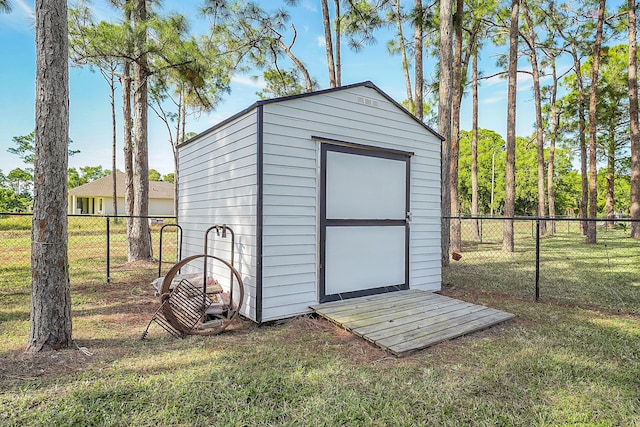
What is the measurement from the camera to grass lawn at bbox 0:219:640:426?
1.87 meters

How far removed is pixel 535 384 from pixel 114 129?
1919 cm

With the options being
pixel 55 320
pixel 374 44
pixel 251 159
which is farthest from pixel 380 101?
pixel 374 44

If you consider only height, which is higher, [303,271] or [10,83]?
[10,83]

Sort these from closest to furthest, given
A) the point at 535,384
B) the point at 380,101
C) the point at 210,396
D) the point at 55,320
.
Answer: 1. the point at 210,396
2. the point at 535,384
3. the point at 55,320
4. the point at 380,101

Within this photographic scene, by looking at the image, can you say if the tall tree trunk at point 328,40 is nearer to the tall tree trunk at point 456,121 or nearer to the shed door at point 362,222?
the tall tree trunk at point 456,121

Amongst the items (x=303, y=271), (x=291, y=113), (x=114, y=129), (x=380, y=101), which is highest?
(x=114, y=129)

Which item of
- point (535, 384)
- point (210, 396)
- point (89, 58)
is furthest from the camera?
point (89, 58)

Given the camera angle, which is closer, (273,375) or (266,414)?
(266,414)

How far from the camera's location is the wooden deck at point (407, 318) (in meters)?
2.88

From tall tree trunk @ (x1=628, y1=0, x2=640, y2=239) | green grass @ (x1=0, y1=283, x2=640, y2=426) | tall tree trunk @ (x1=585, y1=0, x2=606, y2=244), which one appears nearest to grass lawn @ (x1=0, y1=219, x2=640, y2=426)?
green grass @ (x1=0, y1=283, x2=640, y2=426)

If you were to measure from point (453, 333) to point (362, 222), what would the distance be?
5.10ft

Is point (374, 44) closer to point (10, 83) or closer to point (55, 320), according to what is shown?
point (55, 320)

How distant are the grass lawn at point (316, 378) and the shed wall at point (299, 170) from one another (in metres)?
0.38

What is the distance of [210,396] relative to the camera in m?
2.04
